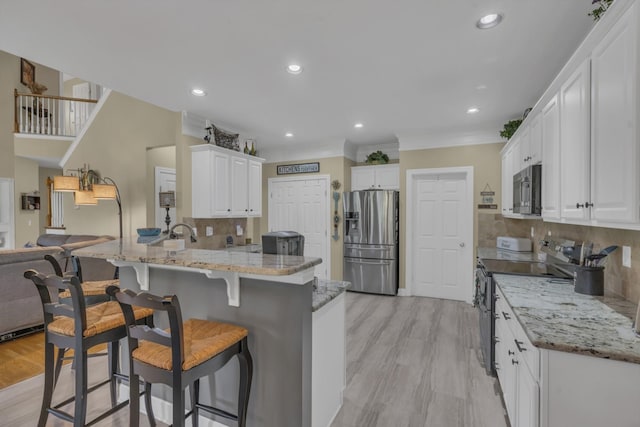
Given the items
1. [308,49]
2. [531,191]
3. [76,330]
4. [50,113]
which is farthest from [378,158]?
[50,113]

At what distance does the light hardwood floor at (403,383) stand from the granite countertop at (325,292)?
35.4 inches

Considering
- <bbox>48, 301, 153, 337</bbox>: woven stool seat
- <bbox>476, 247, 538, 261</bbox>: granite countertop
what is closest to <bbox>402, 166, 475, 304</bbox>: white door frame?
<bbox>476, 247, 538, 261</bbox>: granite countertop

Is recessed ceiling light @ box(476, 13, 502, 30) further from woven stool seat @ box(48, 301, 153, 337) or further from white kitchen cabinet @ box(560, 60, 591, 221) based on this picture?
woven stool seat @ box(48, 301, 153, 337)

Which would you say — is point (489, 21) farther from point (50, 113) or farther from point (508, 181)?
point (50, 113)

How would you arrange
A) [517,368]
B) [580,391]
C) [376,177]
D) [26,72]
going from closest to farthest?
[580,391] < [517,368] < [376,177] < [26,72]

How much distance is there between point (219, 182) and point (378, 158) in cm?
284

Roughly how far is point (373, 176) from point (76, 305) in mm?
4696

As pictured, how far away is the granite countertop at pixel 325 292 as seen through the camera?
5.64ft

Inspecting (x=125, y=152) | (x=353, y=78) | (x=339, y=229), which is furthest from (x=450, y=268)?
(x=125, y=152)

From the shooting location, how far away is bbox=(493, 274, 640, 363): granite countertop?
1.17 m

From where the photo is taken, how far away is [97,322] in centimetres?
165

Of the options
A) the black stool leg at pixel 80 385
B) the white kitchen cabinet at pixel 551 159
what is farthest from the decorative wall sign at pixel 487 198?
the black stool leg at pixel 80 385

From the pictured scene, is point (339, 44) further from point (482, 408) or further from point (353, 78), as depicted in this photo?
point (482, 408)

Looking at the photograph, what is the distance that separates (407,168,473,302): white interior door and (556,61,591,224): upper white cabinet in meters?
2.72
